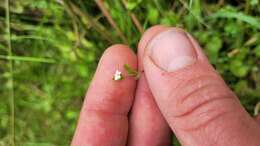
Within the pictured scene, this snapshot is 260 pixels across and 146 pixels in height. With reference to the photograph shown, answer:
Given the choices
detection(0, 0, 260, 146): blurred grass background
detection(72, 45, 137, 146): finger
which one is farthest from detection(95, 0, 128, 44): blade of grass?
detection(72, 45, 137, 146): finger

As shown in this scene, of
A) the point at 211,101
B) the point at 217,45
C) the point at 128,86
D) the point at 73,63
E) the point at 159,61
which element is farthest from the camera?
the point at 73,63

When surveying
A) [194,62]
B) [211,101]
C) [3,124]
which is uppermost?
[194,62]

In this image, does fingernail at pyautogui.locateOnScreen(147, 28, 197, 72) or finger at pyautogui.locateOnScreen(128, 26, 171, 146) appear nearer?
fingernail at pyautogui.locateOnScreen(147, 28, 197, 72)

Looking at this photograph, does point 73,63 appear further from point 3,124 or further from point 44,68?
point 3,124

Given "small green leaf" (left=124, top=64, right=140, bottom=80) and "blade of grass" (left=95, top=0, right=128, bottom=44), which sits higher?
"blade of grass" (left=95, top=0, right=128, bottom=44)

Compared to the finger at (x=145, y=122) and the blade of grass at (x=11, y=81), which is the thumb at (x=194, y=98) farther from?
the blade of grass at (x=11, y=81)

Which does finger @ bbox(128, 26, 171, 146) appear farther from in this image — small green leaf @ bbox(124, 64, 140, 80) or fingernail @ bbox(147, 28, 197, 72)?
fingernail @ bbox(147, 28, 197, 72)

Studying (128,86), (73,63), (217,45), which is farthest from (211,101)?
(73,63)

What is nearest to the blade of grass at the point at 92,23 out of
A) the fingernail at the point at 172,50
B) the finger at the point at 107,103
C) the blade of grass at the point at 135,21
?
the blade of grass at the point at 135,21
